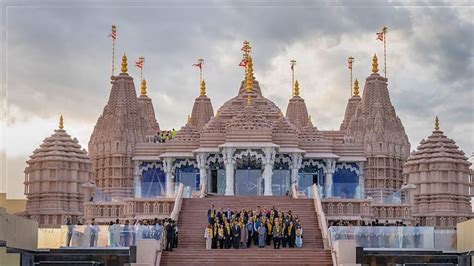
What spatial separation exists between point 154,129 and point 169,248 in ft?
155

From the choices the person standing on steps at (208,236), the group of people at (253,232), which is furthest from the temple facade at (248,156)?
the person standing on steps at (208,236)

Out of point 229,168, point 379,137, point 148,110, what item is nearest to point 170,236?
point 229,168

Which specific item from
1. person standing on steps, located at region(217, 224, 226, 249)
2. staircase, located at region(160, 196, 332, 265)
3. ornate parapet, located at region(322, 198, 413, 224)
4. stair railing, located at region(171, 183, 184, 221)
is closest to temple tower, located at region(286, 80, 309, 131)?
ornate parapet, located at region(322, 198, 413, 224)

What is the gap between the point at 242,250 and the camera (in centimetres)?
4359

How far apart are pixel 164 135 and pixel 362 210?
85.8 feet

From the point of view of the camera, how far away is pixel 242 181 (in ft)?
227

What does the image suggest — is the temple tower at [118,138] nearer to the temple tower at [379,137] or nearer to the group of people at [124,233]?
the temple tower at [379,137]

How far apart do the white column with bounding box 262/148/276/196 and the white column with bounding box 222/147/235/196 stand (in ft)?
6.04

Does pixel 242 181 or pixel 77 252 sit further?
pixel 242 181

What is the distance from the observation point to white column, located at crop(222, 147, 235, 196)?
6538 cm

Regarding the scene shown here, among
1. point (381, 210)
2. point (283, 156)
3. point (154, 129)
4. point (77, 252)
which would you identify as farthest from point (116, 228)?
point (154, 129)

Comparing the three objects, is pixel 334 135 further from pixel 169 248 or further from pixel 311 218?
pixel 169 248

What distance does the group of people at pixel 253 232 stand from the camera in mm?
44719

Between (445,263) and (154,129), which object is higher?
(154,129)
